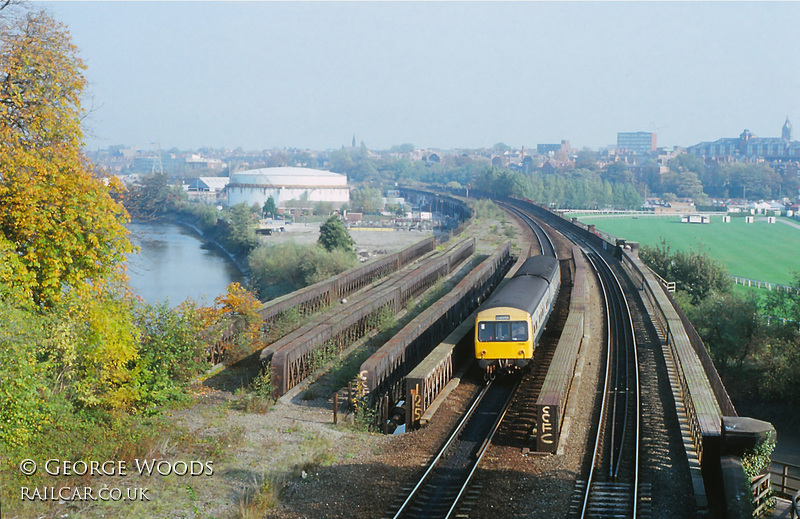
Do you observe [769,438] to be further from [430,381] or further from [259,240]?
[259,240]

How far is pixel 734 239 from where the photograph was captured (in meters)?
85.5

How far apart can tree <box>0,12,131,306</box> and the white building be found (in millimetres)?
130461

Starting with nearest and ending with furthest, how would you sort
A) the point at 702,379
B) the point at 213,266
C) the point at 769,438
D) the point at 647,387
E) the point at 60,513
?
the point at 60,513 < the point at 769,438 < the point at 702,379 < the point at 647,387 < the point at 213,266

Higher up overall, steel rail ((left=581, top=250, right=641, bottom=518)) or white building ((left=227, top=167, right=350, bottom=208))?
white building ((left=227, top=167, right=350, bottom=208))

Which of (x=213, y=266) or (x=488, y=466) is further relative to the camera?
(x=213, y=266)

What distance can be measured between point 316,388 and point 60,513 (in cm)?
782

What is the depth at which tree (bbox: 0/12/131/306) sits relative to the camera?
12.6 meters

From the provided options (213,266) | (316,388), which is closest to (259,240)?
(213,266)

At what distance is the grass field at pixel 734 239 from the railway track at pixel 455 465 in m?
43.6

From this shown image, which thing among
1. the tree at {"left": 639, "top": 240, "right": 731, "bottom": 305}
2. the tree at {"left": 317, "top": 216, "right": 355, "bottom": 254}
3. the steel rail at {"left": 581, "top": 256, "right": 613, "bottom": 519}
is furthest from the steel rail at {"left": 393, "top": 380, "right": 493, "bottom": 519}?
the tree at {"left": 317, "top": 216, "right": 355, "bottom": 254}

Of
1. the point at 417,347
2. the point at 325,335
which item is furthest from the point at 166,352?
the point at 417,347

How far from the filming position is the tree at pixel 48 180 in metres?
12.6

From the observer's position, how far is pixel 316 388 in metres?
16.9

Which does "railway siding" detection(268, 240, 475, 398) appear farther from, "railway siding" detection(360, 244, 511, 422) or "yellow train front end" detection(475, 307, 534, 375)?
"yellow train front end" detection(475, 307, 534, 375)
